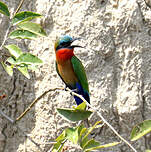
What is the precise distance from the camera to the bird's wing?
2.73 metres

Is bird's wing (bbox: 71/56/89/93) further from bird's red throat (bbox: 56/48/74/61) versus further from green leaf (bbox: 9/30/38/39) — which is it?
green leaf (bbox: 9/30/38/39)

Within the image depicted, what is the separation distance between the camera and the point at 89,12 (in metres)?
3.04

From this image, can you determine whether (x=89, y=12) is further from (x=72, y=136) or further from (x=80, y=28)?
(x=72, y=136)

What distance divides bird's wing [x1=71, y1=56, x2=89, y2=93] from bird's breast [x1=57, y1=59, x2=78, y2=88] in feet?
0.20

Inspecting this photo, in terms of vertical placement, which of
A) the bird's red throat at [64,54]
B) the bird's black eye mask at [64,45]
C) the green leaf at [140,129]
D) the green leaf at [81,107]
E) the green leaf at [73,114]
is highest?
the bird's black eye mask at [64,45]

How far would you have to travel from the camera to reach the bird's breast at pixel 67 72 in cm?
283

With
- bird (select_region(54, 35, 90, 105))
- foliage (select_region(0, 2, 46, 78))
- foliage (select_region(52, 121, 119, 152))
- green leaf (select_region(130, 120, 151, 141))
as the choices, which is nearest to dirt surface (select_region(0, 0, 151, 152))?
bird (select_region(54, 35, 90, 105))

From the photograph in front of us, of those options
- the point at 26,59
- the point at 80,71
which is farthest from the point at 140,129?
the point at 80,71

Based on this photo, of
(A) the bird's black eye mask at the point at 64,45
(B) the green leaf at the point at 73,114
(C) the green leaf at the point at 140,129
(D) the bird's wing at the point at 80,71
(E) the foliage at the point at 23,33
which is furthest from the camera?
(A) the bird's black eye mask at the point at 64,45

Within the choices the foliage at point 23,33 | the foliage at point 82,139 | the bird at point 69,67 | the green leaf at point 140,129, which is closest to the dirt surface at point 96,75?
the bird at point 69,67

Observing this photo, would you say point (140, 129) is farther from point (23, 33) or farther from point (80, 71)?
point (80, 71)

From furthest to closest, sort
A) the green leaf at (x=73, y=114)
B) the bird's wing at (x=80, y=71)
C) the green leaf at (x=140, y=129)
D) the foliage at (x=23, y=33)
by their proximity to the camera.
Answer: the bird's wing at (x=80, y=71) → the foliage at (x=23, y=33) → the green leaf at (x=73, y=114) → the green leaf at (x=140, y=129)

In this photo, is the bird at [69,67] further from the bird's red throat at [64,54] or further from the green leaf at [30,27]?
the green leaf at [30,27]

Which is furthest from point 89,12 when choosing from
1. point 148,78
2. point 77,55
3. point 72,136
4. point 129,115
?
point 72,136
